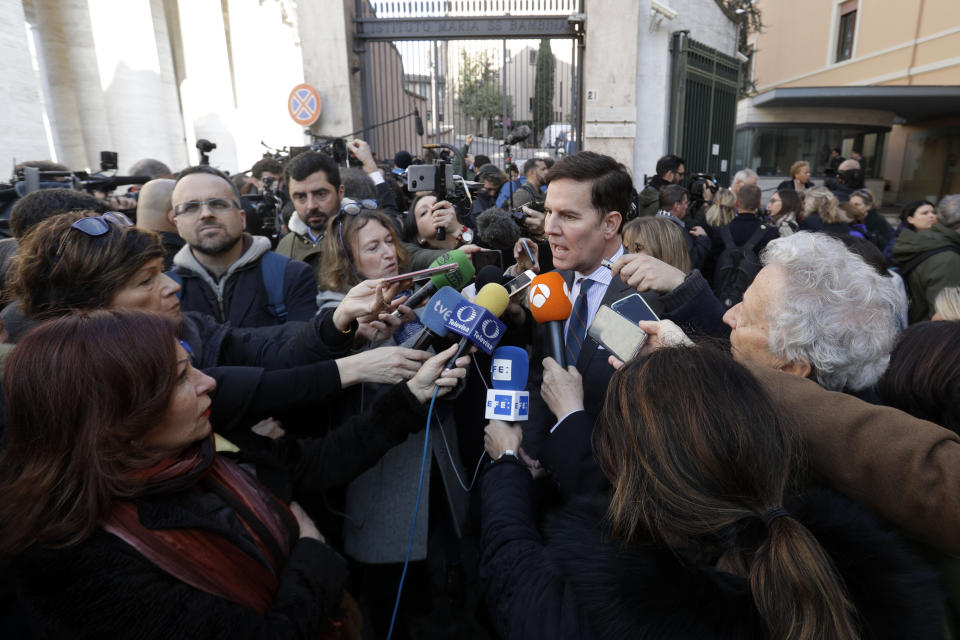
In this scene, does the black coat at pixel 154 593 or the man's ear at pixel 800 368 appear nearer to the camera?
the black coat at pixel 154 593

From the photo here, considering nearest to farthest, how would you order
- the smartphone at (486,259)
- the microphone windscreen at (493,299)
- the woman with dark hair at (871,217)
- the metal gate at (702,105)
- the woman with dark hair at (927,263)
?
the microphone windscreen at (493,299)
the smartphone at (486,259)
the woman with dark hair at (927,263)
the woman with dark hair at (871,217)
the metal gate at (702,105)

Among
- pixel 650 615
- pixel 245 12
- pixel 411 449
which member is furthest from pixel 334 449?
pixel 245 12

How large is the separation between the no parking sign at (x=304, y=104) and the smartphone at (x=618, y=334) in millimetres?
8599

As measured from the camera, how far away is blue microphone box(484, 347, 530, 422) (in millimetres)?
1587

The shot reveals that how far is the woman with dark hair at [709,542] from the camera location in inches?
35.6

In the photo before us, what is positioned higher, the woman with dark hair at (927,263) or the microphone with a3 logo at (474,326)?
the microphone with a3 logo at (474,326)

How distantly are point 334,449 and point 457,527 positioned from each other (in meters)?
0.63

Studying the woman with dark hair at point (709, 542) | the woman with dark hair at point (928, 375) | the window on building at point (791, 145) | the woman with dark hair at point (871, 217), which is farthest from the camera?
the window on building at point (791, 145)

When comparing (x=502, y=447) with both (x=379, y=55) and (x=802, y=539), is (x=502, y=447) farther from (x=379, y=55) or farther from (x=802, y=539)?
(x=379, y=55)

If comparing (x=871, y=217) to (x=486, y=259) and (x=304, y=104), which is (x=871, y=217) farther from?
(x=304, y=104)

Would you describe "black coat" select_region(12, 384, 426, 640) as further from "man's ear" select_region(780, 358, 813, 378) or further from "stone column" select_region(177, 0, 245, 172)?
"stone column" select_region(177, 0, 245, 172)

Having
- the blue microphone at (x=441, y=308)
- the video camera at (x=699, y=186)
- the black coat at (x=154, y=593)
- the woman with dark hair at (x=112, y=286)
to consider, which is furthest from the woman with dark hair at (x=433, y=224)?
the video camera at (x=699, y=186)

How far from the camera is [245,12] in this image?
13398mm

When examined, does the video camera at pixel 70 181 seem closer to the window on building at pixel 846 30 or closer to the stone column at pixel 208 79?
the stone column at pixel 208 79
